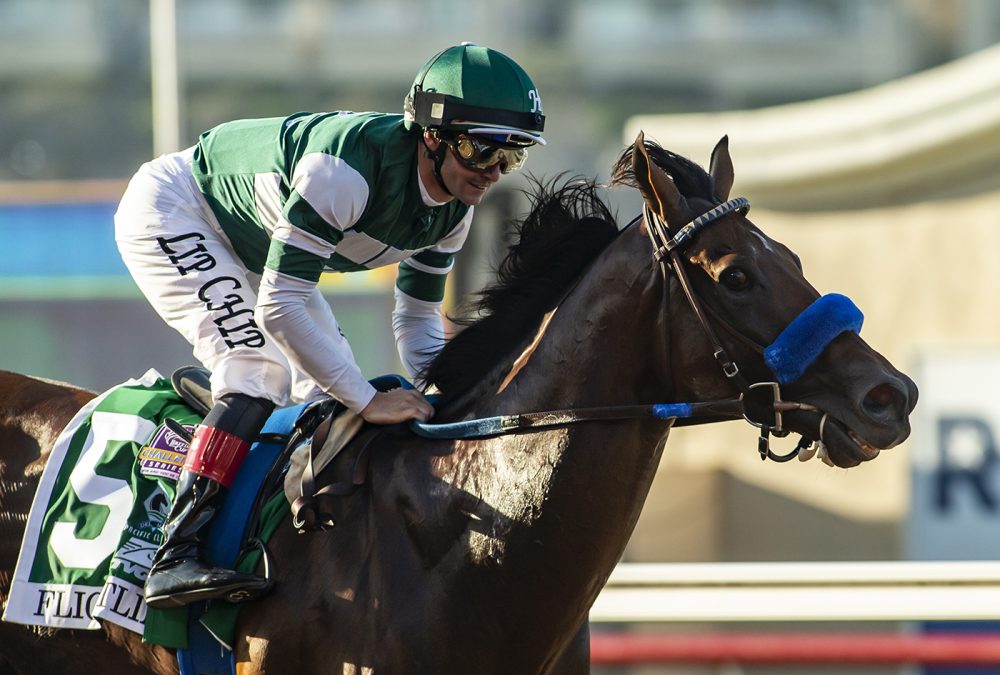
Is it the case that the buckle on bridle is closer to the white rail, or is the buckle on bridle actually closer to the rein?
the rein

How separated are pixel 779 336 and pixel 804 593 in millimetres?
2357

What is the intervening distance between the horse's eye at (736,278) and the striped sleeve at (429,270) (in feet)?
3.17

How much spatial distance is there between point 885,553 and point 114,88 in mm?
12080

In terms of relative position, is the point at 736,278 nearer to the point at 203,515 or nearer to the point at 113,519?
the point at 203,515

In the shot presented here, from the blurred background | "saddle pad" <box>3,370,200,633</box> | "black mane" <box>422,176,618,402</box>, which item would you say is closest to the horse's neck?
"black mane" <box>422,176,618,402</box>

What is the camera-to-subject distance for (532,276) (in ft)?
10.5

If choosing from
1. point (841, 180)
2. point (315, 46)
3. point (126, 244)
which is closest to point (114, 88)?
point (315, 46)

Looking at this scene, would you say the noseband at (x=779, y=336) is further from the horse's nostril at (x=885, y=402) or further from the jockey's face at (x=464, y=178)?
the jockey's face at (x=464, y=178)

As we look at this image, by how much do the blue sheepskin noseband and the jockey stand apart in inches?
31.8

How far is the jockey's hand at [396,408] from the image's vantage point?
3135 mm

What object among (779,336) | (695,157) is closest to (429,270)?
(779,336)

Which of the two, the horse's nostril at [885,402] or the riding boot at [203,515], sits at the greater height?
the horse's nostril at [885,402]

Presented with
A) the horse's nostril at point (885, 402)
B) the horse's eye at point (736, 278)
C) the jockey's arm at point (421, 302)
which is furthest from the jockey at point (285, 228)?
the horse's nostril at point (885, 402)

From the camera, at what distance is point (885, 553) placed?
296 inches
